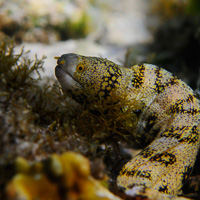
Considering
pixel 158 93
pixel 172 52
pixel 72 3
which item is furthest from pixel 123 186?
pixel 72 3

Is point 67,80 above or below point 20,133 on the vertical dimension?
above

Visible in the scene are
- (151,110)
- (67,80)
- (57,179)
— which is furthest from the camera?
(151,110)

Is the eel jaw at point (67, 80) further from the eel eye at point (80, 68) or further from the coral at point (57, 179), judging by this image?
the coral at point (57, 179)

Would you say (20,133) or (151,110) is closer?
(20,133)

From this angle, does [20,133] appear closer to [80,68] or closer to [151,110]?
[80,68]

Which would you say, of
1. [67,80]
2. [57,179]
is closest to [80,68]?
[67,80]

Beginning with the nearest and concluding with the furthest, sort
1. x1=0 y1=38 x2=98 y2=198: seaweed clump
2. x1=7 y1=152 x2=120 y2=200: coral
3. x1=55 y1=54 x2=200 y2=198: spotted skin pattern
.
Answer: x1=7 y1=152 x2=120 y2=200: coral < x1=0 y1=38 x2=98 y2=198: seaweed clump < x1=55 y1=54 x2=200 y2=198: spotted skin pattern

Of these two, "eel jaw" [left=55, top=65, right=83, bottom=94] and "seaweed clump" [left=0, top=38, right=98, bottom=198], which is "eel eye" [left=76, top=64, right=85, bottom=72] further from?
"seaweed clump" [left=0, top=38, right=98, bottom=198]

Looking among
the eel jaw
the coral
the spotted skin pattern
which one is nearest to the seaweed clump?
→ the coral
